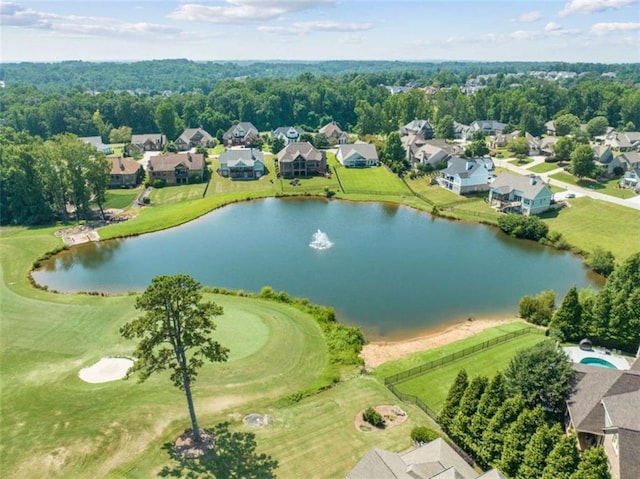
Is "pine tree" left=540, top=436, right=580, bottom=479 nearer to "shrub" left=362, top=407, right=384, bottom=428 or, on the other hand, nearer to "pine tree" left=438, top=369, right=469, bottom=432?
"pine tree" left=438, top=369, right=469, bottom=432

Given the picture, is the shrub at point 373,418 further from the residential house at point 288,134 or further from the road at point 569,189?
the residential house at point 288,134

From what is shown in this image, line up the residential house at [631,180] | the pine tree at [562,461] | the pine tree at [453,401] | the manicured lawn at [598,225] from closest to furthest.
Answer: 1. the pine tree at [562,461]
2. the pine tree at [453,401]
3. the manicured lawn at [598,225]
4. the residential house at [631,180]

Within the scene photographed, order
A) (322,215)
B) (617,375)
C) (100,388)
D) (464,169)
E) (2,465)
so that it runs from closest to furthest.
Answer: (2,465)
(617,375)
(100,388)
(322,215)
(464,169)

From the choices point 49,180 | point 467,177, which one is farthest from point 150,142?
point 467,177

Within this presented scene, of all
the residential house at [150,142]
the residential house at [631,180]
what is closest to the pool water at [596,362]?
the residential house at [631,180]

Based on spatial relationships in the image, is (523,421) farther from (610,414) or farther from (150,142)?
(150,142)

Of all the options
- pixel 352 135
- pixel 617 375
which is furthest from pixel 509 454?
pixel 352 135

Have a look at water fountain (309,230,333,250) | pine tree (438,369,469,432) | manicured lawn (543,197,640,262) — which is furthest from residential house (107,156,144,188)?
pine tree (438,369,469,432)

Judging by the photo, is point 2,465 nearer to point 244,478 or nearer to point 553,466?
point 244,478
